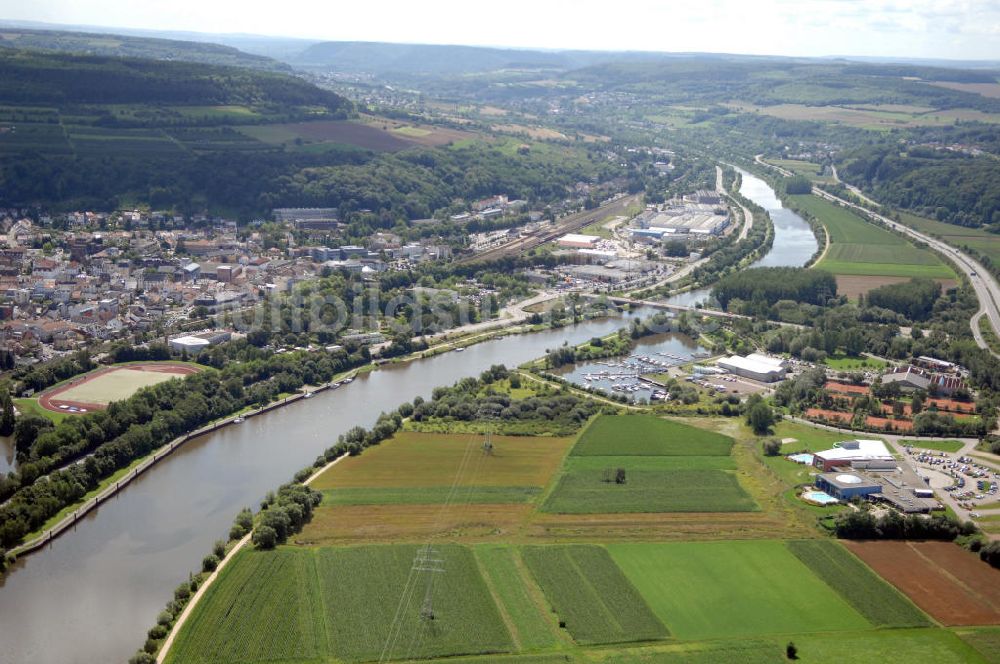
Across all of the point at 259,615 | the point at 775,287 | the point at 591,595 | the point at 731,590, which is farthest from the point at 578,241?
the point at 259,615

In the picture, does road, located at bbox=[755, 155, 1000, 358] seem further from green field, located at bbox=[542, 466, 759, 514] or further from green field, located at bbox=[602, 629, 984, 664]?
green field, located at bbox=[602, 629, 984, 664]

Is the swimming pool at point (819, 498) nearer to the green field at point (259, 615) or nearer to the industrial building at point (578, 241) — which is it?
the green field at point (259, 615)

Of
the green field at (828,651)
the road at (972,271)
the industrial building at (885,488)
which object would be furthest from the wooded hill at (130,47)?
the green field at (828,651)

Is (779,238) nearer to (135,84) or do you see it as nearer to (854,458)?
(854,458)

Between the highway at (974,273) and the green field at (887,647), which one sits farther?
the highway at (974,273)

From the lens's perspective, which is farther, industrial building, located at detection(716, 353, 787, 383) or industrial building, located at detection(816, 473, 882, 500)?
industrial building, located at detection(716, 353, 787, 383)

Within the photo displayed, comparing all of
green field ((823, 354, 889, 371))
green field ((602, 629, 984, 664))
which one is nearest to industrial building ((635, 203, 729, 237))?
green field ((823, 354, 889, 371))
